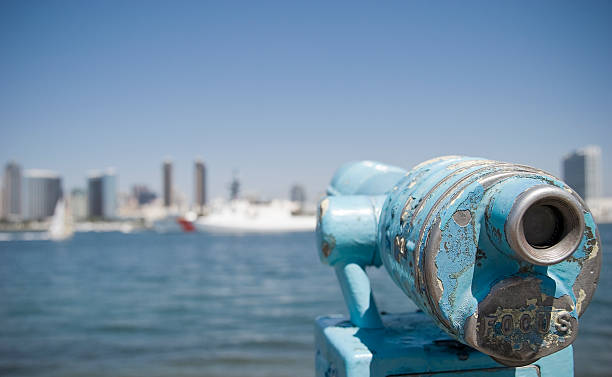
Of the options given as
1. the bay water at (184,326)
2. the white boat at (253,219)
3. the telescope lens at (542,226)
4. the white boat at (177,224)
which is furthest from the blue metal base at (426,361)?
the white boat at (177,224)

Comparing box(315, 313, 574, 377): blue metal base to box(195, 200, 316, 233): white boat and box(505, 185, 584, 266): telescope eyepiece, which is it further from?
box(195, 200, 316, 233): white boat

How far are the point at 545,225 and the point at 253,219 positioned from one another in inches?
2718

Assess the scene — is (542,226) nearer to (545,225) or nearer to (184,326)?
(545,225)

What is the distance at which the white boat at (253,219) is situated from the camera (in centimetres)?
6925

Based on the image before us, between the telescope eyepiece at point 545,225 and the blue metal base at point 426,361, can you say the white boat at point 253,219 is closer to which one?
the blue metal base at point 426,361

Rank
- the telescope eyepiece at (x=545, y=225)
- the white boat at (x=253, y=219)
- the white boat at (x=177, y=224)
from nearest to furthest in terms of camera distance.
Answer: the telescope eyepiece at (x=545, y=225) < the white boat at (x=253, y=219) < the white boat at (x=177, y=224)

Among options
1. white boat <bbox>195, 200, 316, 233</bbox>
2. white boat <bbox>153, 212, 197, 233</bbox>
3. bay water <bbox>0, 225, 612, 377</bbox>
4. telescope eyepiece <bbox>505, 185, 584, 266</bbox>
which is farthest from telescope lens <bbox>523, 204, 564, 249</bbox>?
white boat <bbox>153, 212, 197, 233</bbox>

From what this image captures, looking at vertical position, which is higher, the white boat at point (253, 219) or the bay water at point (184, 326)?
the bay water at point (184, 326)

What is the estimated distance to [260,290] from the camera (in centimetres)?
1437

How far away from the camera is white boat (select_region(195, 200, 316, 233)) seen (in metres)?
69.2

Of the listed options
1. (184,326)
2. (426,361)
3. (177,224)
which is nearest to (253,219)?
(177,224)

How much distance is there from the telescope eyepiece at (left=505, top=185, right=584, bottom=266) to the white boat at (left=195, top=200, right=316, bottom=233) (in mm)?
67886

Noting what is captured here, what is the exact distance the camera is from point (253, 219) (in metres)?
69.8

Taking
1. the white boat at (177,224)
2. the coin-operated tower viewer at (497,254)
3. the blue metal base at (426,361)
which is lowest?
the white boat at (177,224)
